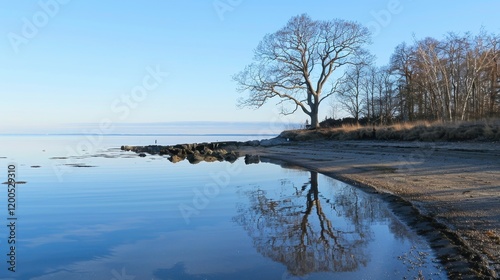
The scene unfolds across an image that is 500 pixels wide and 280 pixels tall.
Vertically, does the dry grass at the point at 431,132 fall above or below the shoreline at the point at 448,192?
above

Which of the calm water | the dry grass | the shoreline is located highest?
the dry grass

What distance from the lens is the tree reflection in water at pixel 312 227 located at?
5398 mm

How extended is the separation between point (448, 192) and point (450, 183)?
150 centimetres

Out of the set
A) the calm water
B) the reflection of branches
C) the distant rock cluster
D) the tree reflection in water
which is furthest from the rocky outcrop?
the reflection of branches

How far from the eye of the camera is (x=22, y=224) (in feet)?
26.5

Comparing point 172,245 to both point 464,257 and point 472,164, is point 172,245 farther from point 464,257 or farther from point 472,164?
point 472,164

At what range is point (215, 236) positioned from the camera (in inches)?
269

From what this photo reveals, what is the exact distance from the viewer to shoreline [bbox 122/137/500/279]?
5070 millimetres

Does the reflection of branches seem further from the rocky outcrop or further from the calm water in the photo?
the rocky outcrop

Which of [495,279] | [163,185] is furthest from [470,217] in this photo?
[163,185]

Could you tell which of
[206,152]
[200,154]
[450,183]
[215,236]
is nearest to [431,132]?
[450,183]

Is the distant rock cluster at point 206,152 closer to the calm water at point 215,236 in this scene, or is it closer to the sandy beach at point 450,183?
the sandy beach at point 450,183

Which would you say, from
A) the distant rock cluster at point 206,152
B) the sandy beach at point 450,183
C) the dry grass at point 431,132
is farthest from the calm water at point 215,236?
the distant rock cluster at point 206,152

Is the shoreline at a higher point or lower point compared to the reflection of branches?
higher
